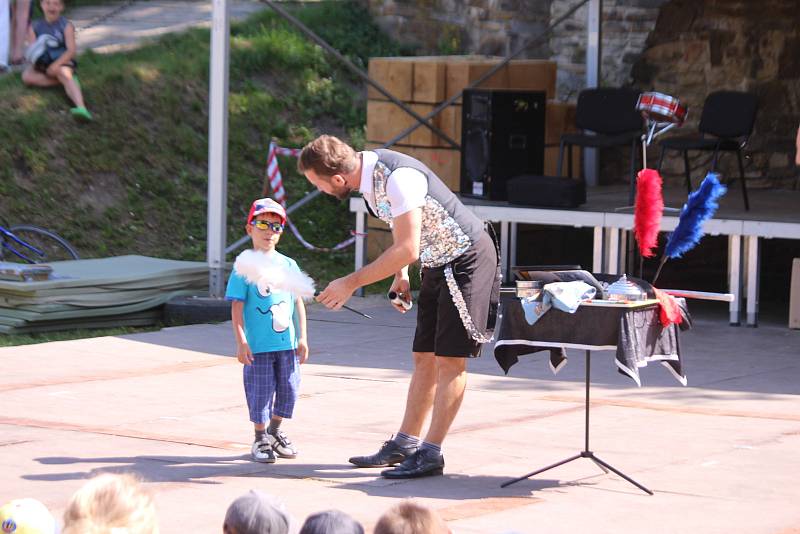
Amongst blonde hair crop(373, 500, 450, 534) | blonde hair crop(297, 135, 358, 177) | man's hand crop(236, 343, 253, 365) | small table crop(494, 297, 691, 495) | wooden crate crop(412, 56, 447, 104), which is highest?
wooden crate crop(412, 56, 447, 104)

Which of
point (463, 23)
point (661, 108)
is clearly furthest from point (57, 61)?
point (661, 108)

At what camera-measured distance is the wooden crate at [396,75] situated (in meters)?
14.7

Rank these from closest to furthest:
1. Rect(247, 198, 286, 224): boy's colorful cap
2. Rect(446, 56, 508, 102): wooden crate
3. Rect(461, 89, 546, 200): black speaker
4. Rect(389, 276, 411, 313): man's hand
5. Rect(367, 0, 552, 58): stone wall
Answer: Rect(389, 276, 411, 313): man's hand, Rect(247, 198, 286, 224): boy's colorful cap, Rect(461, 89, 546, 200): black speaker, Rect(446, 56, 508, 102): wooden crate, Rect(367, 0, 552, 58): stone wall

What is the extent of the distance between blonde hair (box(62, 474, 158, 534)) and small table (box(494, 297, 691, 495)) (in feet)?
10.1

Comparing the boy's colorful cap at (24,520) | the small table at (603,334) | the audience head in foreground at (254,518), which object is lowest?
the boy's colorful cap at (24,520)

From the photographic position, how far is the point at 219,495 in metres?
6.12

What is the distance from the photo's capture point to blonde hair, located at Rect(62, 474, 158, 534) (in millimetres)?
3414

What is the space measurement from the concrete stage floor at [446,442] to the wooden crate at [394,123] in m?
3.91

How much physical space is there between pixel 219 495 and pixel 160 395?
2.66 metres

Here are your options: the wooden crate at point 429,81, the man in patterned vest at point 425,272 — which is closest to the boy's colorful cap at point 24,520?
the man in patterned vest at point 425,272

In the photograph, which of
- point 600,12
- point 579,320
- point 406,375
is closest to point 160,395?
point 406,375

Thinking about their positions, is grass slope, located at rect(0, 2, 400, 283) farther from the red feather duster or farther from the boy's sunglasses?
the red feather duster

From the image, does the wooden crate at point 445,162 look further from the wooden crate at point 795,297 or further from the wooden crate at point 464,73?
the wooden crate at point 795,297

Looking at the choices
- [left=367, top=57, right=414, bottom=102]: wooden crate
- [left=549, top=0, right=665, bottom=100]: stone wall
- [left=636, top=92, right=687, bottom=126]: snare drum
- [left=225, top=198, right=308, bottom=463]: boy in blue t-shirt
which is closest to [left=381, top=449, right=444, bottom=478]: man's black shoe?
[left=225, top=198, right=308, bottom=463]: boy in blue t-shirt
